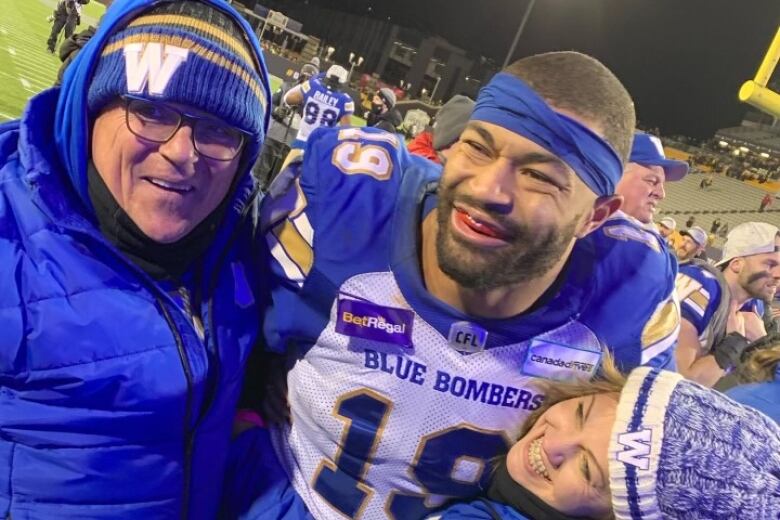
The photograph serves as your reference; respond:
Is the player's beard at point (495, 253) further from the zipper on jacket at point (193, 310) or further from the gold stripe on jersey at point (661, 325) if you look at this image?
the zipper on jacket at point (193, 310)

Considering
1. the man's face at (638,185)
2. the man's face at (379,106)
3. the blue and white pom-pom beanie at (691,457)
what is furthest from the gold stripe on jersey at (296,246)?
the man's face at (379,106)

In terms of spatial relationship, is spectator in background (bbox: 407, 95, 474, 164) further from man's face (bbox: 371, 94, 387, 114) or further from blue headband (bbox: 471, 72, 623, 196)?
man's face (bbox: 371, 94, 387, 114)

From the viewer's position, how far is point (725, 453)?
40.9 inches

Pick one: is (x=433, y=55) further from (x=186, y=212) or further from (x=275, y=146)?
(x=186, y=212)

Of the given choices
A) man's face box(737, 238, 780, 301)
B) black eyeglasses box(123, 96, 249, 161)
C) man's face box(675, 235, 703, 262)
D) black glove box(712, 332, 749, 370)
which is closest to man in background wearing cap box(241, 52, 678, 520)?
black eyeglasses box(123, 96, 249, 161)

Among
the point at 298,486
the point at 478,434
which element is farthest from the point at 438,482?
the point at 298,486

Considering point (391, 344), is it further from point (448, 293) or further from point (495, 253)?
point (495, 253)

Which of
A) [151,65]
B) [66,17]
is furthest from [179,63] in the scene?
[66,17]

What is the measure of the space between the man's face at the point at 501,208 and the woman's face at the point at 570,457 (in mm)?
338

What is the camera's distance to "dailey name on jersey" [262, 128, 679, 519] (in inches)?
57.6

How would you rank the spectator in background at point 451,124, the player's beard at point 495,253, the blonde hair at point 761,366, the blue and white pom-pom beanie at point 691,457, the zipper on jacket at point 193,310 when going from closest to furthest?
the blue and white pom-pom beanie at point 691,457, the zipper on jacket at point 193,310, the player's beard at point 495,253, the blonde hair at point 761,366, the spectator in background at point 451,124

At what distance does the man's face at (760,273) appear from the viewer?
3939 mm

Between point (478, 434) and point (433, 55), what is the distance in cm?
4033

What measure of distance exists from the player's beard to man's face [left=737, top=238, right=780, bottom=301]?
10.5ft
